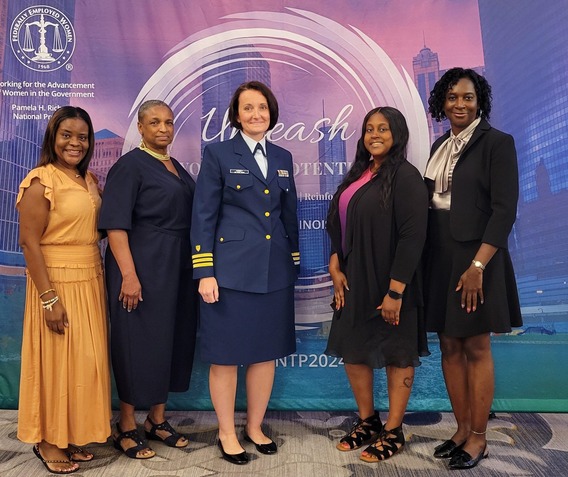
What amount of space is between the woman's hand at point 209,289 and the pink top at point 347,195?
0.64 meters

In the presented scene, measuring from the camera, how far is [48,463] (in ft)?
7.72

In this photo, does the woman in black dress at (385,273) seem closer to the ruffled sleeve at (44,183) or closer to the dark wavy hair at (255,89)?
the dark wavy hair at (255,89)

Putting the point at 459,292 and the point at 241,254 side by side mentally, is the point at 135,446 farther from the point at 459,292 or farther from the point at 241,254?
the point at 459,292

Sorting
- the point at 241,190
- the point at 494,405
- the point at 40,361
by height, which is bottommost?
the point at 494,405

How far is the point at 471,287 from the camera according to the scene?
2.25m

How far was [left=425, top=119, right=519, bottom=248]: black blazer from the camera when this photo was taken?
223cm

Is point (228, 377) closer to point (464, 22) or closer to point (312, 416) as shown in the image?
point (312, 416)

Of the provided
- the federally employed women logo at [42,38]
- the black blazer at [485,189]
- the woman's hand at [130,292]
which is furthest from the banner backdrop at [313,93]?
the woman's hand at [130,292]

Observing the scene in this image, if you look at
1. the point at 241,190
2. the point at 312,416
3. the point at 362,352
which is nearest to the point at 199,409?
the point at 312,416

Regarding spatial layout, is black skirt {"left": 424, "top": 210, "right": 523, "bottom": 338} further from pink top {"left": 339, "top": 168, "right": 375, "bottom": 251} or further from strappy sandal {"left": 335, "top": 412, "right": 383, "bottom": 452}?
strappy sandal {"left": 335, "top": 412, "right": 383, "bottom": 452}

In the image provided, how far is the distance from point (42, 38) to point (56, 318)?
5.76ft

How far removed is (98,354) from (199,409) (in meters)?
0.96

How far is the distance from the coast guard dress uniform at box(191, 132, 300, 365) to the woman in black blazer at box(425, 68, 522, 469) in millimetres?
705

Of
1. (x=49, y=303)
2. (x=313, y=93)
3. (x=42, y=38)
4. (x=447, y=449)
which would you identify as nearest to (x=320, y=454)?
(x=447, y=449)
